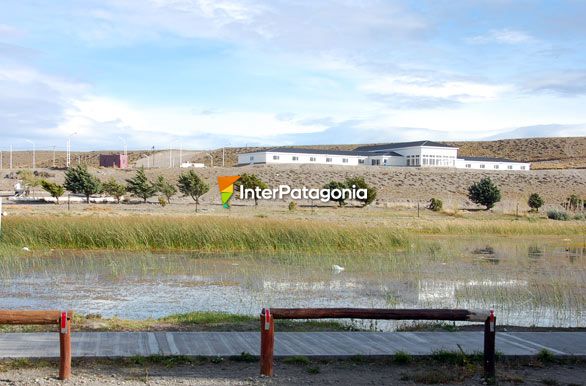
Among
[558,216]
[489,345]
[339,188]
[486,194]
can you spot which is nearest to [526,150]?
[486,194]

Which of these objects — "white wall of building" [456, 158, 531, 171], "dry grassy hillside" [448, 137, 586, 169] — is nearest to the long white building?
"white wall of building" [456, 158, 531, 171]

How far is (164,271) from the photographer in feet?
64.5

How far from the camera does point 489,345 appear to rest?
28.5 feet

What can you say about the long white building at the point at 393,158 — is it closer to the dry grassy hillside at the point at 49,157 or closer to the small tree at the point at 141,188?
the small tree at the point at 141,188

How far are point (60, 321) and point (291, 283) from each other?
999 cm

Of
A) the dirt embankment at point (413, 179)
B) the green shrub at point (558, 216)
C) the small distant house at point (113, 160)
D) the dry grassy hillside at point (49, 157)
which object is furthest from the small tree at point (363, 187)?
the dry grassy hillside at point (49, 157)

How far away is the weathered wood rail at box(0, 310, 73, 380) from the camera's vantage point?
8055 mm

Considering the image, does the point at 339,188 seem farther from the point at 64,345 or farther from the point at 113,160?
the point at 113,160

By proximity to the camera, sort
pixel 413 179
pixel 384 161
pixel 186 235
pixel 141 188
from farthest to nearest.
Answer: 1. pixel 384 161
2. pixel 413 179
3. pixel 141 188
4. pixel 186 235

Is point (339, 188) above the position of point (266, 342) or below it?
above

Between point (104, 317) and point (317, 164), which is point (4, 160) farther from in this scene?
point (104, 317)

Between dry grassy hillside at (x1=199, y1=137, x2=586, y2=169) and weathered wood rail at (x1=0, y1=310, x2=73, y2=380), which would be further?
dry grassy hillside at (x1=199, y1=137, x2=586, y2=169)

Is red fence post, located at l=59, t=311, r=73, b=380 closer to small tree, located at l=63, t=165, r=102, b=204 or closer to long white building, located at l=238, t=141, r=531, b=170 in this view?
small tree, located at l=63, t=165, r=102, b=204

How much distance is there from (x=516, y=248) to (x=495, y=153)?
11803 centimetres
